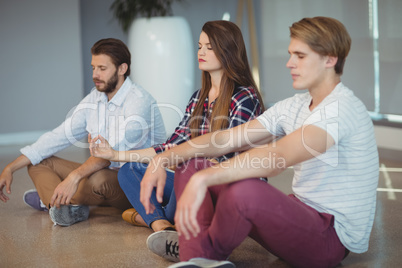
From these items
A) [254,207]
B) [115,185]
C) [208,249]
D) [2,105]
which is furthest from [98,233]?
[2,105]

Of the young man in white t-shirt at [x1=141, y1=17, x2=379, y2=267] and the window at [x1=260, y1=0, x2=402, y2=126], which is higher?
the window at [x1=260, y1=0, x2=402, y2=126]

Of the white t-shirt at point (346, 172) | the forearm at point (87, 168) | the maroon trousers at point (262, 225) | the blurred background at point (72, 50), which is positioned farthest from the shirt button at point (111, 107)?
the blurred background at point (72, 50)

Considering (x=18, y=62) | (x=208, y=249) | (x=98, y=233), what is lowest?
(x=98, y=233)

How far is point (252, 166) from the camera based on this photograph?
1.47 m

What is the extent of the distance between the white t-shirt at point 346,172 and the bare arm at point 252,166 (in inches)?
2.8

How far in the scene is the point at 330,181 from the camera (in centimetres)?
166

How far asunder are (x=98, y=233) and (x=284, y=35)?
3.71m

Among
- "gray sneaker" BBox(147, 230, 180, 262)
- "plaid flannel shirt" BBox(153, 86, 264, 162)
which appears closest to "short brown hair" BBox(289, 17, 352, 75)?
"plaid flannel shirt" BBox(153, 86, 264, 162)

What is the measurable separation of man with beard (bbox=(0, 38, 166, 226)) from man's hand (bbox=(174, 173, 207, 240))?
1.08 m

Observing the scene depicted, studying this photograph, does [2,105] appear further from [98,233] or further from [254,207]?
[254,207]

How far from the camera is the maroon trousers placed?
4.78ft

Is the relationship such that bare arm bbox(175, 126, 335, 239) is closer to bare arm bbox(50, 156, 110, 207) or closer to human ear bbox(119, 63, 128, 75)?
bare arm bbox(50, 156, 110, 207)

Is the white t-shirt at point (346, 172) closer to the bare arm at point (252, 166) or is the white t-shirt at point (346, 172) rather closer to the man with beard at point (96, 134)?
the bare arm at point (252, 166)

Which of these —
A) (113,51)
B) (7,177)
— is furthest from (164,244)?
(113,51)
